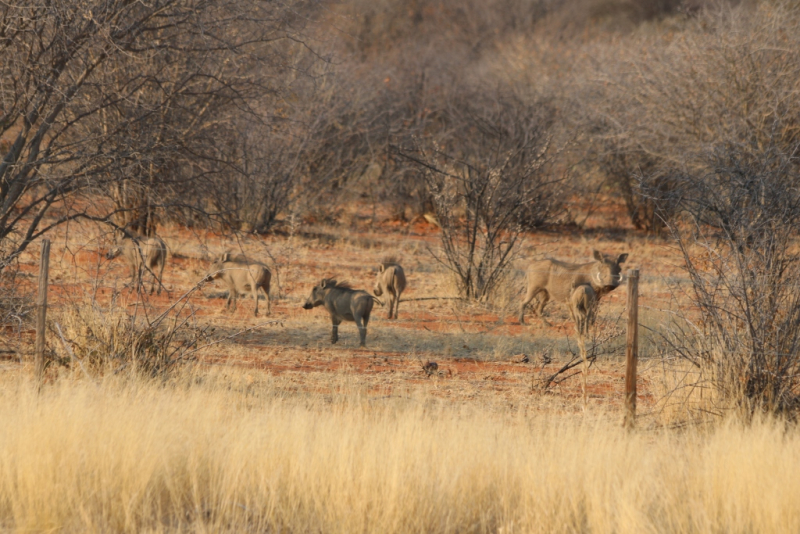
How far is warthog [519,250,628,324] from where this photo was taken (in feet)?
34.2

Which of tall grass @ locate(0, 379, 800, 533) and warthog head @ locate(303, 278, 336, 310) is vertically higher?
warthog head @ locate(303, 278, 336, 310)

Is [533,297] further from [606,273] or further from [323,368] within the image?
[323,368]

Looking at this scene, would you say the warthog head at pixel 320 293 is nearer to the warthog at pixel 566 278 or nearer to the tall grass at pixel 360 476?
the warthog at pixel 566 278

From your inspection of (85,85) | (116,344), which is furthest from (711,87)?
(116,344)

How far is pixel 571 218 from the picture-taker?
23.0 meters

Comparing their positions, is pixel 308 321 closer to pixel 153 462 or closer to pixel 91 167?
pixel 91 167

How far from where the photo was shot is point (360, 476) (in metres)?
4.73

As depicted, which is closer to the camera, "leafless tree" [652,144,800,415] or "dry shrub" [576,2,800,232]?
"leafless tree" [652,144,800,415]

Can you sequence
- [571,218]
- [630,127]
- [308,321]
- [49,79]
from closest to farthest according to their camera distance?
[49,79] < [308,321] < [630,127] < [571,218]

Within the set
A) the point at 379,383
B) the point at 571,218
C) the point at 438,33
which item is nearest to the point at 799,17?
the point at 571,218

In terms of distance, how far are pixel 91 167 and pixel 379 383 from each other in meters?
3.19

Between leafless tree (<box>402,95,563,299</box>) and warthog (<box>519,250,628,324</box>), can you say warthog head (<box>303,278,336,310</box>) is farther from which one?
warthog (<box>519,250,628,324</box>)

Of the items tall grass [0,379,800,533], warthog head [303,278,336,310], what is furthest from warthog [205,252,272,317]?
tall grass [0,379,800,533]

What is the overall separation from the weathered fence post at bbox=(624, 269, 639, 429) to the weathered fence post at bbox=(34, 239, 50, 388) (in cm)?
401
